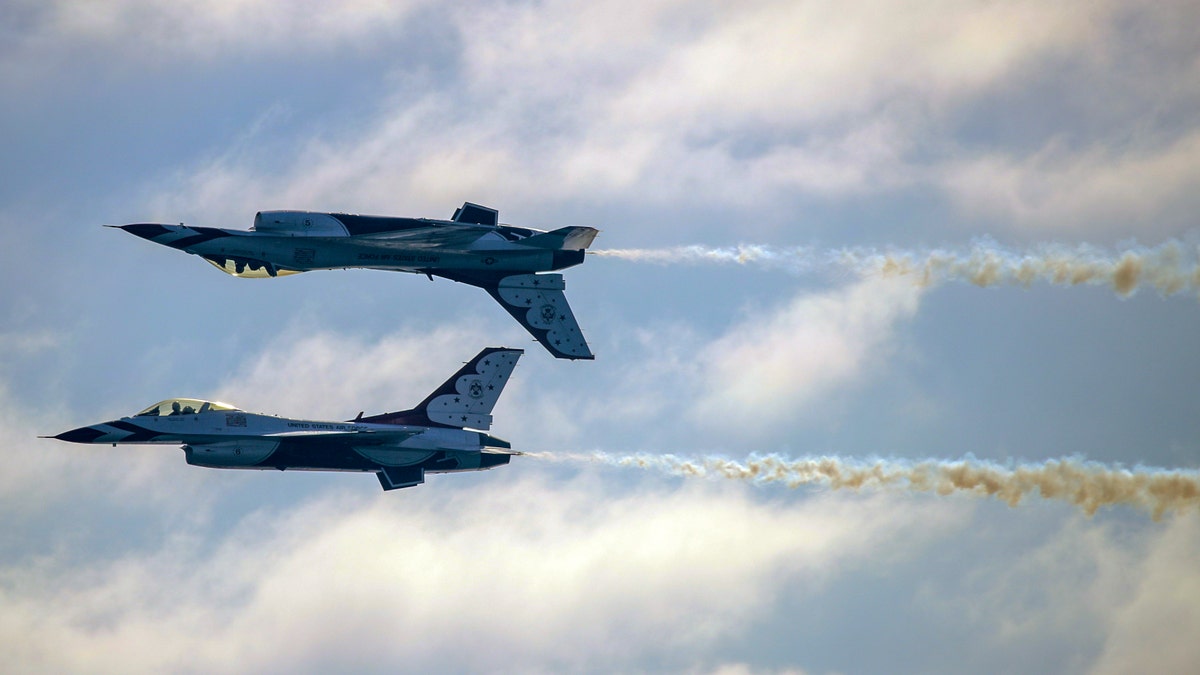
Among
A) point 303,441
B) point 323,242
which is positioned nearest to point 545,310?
point 323,242

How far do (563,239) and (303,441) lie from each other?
1231 cm

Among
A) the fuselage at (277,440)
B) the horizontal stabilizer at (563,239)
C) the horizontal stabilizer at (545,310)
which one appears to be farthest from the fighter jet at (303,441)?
the horizontal stabilizer at (563,239)

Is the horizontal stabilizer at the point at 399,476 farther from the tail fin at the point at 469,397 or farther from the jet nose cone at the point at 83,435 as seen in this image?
the jet nose cone at the point at 83,435

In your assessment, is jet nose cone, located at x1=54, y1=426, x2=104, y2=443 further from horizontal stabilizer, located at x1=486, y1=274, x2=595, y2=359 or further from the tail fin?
horizontal stabilizer, located at x1=486, y1=274, x2=595, y2=359

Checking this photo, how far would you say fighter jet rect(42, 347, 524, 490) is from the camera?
80.1 meters

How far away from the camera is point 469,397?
85.2m

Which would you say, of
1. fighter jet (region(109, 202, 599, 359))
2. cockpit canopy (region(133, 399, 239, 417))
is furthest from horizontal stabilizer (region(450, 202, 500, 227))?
cockpit canopy (region(133, 399, 239, 417))

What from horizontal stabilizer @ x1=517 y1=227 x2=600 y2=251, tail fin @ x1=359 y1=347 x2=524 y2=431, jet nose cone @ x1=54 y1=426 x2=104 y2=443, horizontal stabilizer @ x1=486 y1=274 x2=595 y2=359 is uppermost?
horizontal stabilizer @ x1=517 y1=227 x2=600 y2=251

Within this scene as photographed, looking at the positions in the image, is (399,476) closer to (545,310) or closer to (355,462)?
(355,462)

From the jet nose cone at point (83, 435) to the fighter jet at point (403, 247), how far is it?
741 cm

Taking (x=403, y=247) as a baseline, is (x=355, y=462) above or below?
below

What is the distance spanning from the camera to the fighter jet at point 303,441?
80.1 meters

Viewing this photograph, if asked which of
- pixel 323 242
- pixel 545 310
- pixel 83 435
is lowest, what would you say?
pixel 83 435

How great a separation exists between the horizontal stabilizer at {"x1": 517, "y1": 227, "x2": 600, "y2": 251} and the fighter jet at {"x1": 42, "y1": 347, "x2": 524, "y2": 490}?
24.8 feet
